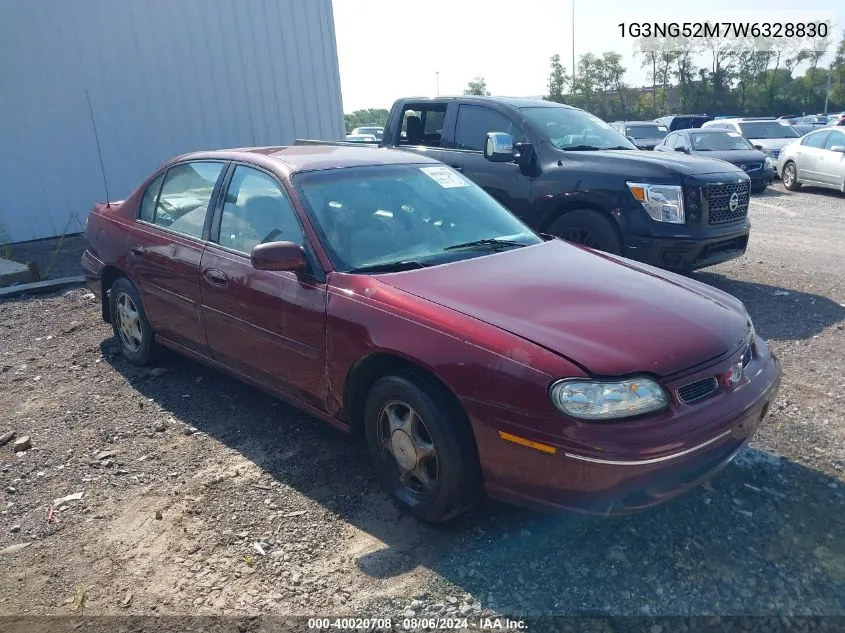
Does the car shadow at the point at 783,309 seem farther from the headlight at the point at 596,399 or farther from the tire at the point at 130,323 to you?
the tire at the point at 130,323

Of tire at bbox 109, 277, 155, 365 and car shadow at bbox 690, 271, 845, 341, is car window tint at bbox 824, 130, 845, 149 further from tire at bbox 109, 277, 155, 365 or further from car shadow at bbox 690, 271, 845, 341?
tire at bbox 109, 277, 155, 365

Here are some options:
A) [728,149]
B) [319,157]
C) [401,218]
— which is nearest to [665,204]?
[401,218]

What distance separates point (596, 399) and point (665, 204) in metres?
3.96

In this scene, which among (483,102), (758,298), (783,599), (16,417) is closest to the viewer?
(783,599)

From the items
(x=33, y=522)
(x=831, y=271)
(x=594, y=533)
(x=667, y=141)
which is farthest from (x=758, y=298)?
(x=667, y=141)

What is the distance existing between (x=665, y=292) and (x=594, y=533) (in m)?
1.18

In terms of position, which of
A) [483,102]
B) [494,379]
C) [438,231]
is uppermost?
[483,102]

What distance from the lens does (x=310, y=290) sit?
346 cm

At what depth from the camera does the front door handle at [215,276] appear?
13.1ft

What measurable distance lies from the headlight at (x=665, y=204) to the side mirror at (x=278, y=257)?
12.2 feet

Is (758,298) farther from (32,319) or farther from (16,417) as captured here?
(32,319)

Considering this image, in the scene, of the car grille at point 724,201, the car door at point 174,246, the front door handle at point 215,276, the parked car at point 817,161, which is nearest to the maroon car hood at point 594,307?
the front door handle at point 215,276

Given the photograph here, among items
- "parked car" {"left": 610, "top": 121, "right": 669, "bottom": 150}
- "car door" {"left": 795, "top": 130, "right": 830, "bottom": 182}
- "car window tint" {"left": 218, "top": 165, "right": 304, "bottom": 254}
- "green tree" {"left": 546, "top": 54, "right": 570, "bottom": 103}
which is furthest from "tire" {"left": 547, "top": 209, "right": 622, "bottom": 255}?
"green tree" {"left": 546, "top": 54, "right": 570, "bottom": 103}

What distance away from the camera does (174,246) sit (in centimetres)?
448
